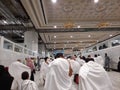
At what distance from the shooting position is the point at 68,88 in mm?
3445

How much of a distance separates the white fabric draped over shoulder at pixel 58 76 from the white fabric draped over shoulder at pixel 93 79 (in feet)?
2.90

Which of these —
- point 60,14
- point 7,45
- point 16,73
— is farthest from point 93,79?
point 60,14

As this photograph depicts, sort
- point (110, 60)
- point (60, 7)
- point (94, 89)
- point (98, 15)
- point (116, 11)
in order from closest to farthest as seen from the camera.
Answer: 1. point (94, 89)
2. point (60, 7)
3. point (116, 11)
4. point (98, 15)
5. point (110, 60)

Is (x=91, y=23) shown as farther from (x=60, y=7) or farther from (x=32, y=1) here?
(x=32, y=1)

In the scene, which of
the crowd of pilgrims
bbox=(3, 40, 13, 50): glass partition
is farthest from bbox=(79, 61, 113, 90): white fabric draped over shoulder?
bbox=(3, 40, 13, 50): glass partition

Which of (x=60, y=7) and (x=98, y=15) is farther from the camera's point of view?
(x=98, y=15)

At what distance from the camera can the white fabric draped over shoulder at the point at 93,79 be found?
242 cm

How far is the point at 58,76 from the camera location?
3352 mm

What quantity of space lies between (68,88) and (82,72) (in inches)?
43.3

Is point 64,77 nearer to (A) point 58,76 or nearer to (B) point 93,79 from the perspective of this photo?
(A) point 58,76

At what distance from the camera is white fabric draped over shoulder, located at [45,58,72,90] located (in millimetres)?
3330

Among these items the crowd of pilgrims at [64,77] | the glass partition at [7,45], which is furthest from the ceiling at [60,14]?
the crowd of pilgrims at [64,77]

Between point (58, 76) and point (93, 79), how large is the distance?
3.38 feet

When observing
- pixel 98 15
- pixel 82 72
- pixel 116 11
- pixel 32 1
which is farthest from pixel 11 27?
pixel 82 72
